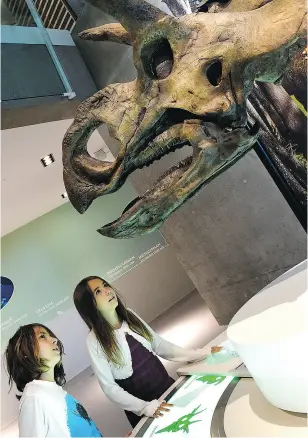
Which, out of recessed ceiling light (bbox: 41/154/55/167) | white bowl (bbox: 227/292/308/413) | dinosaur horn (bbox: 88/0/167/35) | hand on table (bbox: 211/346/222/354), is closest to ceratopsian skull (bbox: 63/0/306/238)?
dinosaur horn (bbox: 88/0/167/35)

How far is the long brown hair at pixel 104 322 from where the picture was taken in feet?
7.79

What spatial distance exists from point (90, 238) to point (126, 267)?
2.00 ft

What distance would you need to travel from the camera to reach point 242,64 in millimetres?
1413

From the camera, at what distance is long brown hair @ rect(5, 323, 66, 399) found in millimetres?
2072

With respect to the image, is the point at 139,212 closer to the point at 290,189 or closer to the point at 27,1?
the point at 290,189

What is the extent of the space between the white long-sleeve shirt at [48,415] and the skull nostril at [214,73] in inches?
56.5

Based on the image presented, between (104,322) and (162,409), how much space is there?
1.70 feet

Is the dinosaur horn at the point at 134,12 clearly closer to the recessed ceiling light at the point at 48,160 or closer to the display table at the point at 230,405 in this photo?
the display table at the point at 230,405

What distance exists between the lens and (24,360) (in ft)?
6.88

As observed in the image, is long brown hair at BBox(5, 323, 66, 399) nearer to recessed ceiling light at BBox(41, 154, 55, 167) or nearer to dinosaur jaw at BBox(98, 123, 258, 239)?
dinosaur jaw at BBox(98, 123, 258, 239)

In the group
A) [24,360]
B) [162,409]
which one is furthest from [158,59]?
[162,409]

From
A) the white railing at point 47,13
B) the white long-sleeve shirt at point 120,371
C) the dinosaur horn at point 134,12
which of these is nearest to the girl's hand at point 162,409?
the white long-sleeve shirt at point 120,371

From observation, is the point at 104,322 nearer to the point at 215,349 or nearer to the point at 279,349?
the point at 215,349

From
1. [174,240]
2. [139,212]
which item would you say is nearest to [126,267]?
[174,240]
